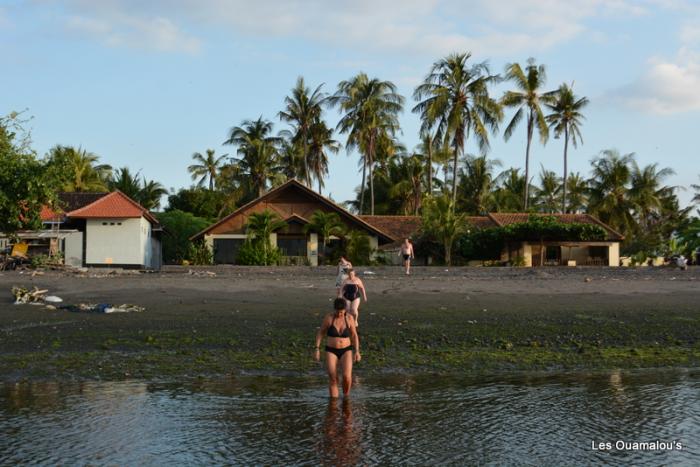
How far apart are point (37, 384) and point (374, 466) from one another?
17.7 feet

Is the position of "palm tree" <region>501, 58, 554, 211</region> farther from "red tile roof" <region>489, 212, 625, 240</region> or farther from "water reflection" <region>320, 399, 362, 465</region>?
"water reflection" <region>320, 399, 362, 465</region>

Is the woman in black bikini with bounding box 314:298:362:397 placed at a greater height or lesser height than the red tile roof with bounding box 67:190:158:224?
lesser

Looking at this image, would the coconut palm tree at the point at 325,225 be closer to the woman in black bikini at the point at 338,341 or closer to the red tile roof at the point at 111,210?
the red tile roof at the point at 111,210

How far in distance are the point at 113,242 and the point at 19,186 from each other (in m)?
9.79

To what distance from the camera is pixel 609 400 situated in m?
8.56

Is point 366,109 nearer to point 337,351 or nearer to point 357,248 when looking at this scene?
point 357,248

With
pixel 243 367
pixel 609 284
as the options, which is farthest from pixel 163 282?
pixel 609 284

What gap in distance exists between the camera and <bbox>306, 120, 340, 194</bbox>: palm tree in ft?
168

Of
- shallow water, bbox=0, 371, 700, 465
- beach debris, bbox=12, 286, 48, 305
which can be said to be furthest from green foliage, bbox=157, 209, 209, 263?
shallow water, bbox=0, 371, 700, 465

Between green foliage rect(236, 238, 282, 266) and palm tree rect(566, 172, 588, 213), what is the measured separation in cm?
3016

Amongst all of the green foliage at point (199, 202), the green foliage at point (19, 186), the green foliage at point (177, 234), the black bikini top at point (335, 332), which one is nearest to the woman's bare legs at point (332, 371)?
the black bikini top at point (335, 332)

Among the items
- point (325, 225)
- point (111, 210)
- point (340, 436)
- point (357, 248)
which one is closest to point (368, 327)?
point (340, 436)

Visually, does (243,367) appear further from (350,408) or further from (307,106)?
(307,106)

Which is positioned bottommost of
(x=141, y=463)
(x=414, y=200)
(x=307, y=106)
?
(x=141, y=463)
